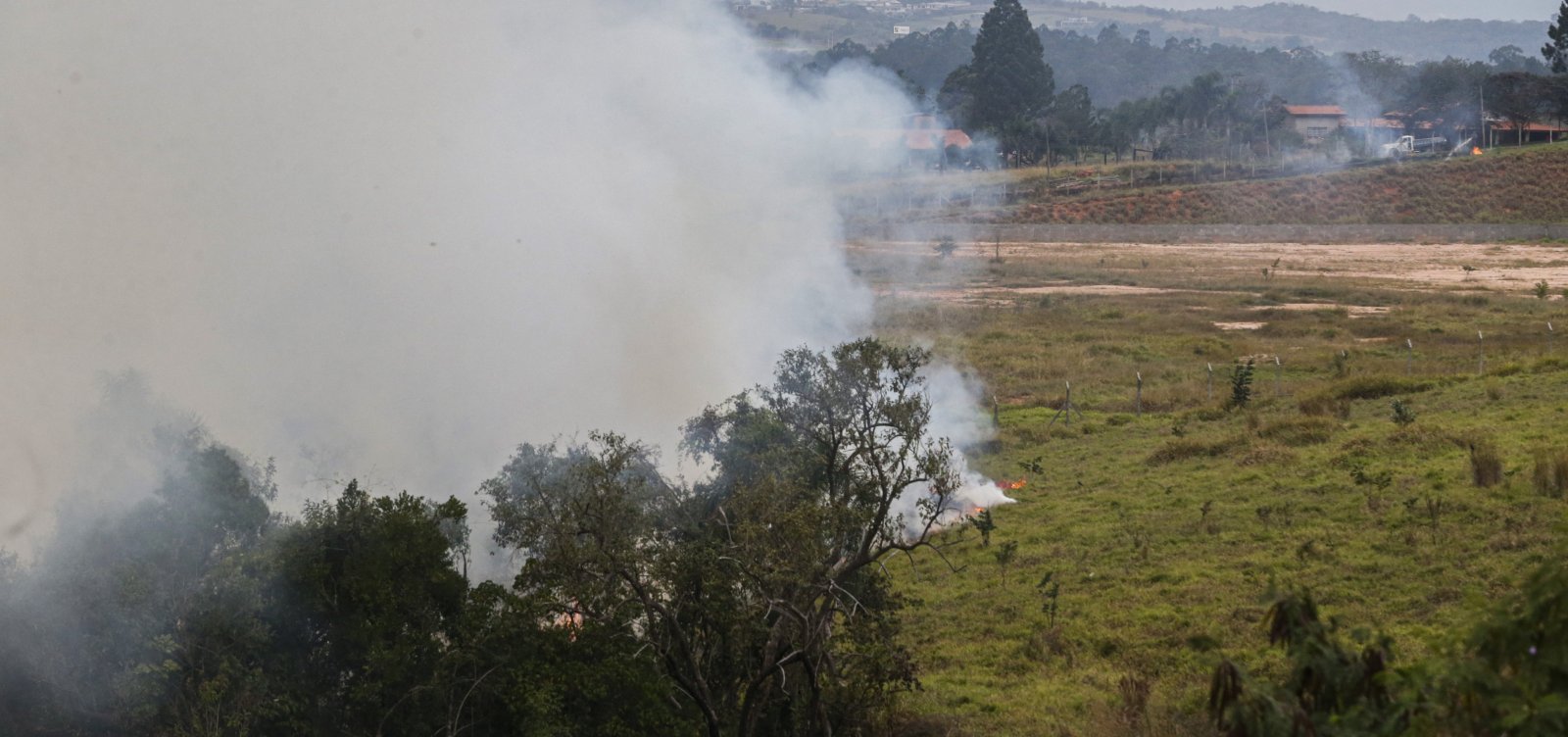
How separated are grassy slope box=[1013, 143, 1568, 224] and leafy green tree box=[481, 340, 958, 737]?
67.6m

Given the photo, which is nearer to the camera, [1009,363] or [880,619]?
[880,619]

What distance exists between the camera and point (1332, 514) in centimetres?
2117

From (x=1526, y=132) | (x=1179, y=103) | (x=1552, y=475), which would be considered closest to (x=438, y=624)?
(x=1552, y=475)

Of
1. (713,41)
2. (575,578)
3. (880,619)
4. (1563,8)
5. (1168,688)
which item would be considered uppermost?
(1563,8)

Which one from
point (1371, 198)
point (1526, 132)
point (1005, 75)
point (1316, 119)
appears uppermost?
point (1005, 75)

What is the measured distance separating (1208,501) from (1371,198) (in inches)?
2823

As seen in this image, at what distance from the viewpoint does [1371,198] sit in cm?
8694

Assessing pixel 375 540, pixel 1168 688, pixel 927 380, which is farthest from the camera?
pixel 927 380

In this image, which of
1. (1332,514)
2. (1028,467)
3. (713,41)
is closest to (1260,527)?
(1332,514)

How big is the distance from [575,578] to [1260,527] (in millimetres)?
12087

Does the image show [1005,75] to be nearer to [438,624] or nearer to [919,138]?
[919,138]

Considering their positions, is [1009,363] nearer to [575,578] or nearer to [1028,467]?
[1028,467]

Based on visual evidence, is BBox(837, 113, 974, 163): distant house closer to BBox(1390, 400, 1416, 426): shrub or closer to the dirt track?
the dirt track

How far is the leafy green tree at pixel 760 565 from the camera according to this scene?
44.3ft
